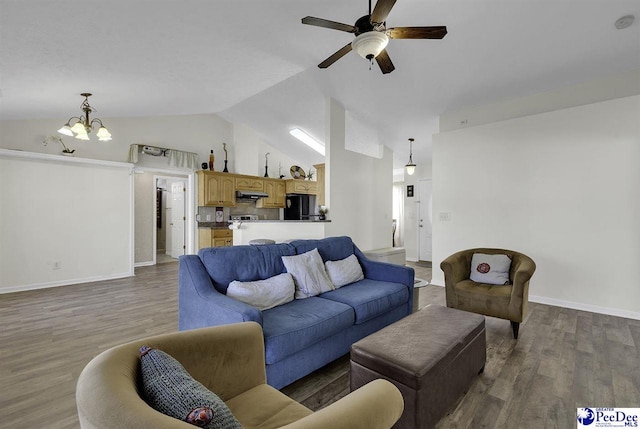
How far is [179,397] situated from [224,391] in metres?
0.51

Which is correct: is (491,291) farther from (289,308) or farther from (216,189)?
(216,189)

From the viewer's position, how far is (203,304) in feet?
6.47

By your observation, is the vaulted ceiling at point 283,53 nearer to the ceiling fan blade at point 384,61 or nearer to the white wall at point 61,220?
the ceiling fan blade at point 384,61

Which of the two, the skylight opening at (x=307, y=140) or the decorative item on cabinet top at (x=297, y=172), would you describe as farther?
the decorative item on cabinet top at (x=297, y=172)

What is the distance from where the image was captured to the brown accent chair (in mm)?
2695

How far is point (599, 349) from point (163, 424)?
3.42 meters

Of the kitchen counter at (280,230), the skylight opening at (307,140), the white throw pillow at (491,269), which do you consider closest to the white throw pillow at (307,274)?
the white throw pillow at (491,269)

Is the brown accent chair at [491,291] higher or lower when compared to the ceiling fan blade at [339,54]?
lower

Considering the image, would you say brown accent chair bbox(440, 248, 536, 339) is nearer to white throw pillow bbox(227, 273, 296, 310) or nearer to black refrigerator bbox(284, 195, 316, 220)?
white throw pillow bbox(227, 273, 296, 310)

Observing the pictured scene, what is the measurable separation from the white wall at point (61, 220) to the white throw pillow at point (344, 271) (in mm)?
4415

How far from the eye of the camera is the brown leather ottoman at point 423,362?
1.47m

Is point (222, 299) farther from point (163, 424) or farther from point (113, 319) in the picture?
point (113, 319)

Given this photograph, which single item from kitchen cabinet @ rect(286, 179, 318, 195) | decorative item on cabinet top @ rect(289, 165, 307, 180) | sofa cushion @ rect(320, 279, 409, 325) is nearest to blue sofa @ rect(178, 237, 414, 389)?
sofa cushion @ rect(320, 279, 409, 325)

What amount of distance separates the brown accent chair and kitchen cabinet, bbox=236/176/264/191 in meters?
5.13
